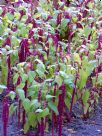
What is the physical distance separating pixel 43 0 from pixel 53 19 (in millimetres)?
697

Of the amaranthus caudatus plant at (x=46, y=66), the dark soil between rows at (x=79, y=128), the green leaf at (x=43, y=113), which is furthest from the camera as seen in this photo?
the dark soil between rows at (x=79, y=128)

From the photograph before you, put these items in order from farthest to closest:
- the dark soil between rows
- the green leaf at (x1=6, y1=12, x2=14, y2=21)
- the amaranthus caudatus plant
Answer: the green leaf at (x1=6, y1=12, x2=14, y2=21) < the dark soil between rows < the amaranthus caudatus plant

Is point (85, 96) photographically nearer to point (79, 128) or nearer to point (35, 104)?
point (79, 128)

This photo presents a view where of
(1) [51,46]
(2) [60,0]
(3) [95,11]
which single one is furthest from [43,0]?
(1) [51,46]

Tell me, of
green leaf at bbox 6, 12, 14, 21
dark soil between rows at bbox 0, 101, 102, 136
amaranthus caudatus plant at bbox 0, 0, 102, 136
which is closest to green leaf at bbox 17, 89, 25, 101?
amaranthus caudatus plant at bbox 0, 0, 102, 136

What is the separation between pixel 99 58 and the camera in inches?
114

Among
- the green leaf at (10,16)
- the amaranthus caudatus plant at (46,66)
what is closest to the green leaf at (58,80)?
the amaranthus caudatus plant at (46,66)

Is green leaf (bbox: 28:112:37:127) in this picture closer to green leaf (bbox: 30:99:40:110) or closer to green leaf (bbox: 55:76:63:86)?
Answer: green leaf (bbox: 30:99:40:110)

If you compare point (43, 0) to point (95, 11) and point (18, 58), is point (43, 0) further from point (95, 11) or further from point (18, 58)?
point (18, 58)

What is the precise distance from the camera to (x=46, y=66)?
9.89 feet

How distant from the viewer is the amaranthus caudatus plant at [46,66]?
2.55 metres

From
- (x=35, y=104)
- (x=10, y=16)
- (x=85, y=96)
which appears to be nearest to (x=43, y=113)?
(x=35, y=104)

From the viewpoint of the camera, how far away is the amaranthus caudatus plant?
255cm

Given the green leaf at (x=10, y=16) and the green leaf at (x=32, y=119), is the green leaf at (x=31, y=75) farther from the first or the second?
the green leaf at (x=10, y=16)
